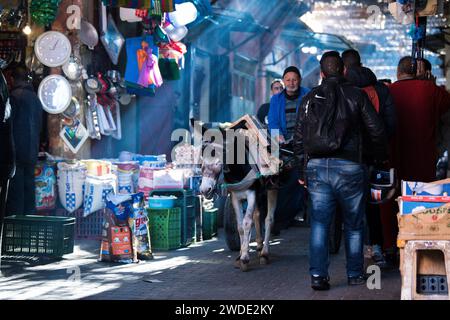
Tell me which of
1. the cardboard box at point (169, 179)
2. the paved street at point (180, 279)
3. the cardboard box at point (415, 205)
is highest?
the cardboard box at point (169, 179)

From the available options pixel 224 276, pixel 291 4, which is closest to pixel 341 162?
pixel 224 276

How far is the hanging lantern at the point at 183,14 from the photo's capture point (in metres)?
15.4

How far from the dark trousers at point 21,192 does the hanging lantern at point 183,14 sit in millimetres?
4718

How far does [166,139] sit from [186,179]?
4451 millimetres

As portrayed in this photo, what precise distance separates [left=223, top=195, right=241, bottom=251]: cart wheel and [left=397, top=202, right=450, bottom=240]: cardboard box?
4083mm

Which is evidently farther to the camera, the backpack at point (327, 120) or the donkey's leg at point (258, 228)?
the donkey's leg at point (258, 228)

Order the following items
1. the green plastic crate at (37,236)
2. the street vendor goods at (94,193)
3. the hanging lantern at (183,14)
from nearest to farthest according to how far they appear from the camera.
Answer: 1. the green plastic crate at (37,236)
2. the street vendor goods at (94,193)
3. the hanging lantern at (183,14)

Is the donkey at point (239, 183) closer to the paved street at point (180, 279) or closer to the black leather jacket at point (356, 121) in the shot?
the paved street at point (180, 279)

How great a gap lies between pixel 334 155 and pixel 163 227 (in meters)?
4.11

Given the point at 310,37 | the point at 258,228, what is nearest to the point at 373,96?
the point at 258,228

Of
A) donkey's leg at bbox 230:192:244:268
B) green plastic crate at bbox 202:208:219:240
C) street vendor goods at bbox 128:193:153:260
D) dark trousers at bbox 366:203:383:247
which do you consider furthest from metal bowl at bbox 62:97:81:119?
dark trousers at bbox 366:203:383:247

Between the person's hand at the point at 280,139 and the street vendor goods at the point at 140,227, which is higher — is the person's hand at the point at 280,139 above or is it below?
above

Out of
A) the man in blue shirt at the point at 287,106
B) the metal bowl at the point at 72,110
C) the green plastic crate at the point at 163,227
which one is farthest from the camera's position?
the metal bowl at the point at 72,110

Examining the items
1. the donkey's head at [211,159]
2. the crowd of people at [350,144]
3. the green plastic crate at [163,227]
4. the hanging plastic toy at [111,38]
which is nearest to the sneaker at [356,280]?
the crowd of people at [350,144]
